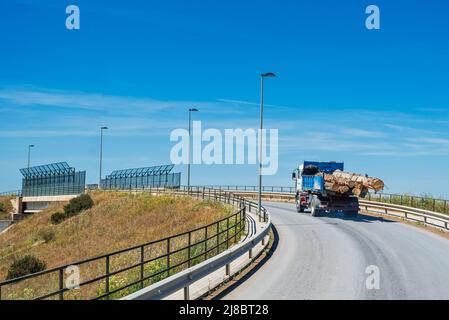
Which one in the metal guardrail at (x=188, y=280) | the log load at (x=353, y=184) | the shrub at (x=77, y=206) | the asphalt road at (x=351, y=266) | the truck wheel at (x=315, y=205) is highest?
the log load at (x=353, y=184)

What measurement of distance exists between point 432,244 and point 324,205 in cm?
1095

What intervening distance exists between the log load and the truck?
1.96 ft

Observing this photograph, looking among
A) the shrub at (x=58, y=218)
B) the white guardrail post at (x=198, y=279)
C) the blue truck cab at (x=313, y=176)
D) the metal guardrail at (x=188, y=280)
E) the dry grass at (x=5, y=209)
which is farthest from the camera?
the dry grass at (x=5, y=209)

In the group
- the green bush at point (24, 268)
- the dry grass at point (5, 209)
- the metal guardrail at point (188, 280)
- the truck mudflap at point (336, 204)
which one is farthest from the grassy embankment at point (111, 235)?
the dry grass at point (5, 209)

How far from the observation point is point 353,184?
2869 cm

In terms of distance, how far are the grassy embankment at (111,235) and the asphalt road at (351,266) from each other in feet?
14.1

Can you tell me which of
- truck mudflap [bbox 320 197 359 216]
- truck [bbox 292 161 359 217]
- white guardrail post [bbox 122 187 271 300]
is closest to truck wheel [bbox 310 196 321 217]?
truck [bbox 292 161 359 217]

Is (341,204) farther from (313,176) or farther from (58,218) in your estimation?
(58,218)

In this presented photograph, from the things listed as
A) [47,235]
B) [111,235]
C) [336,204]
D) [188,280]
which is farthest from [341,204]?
[47,235]

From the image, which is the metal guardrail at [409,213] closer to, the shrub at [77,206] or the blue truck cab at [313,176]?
the blue truck cab at [313,176]

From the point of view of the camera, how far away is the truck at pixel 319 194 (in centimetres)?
3020
